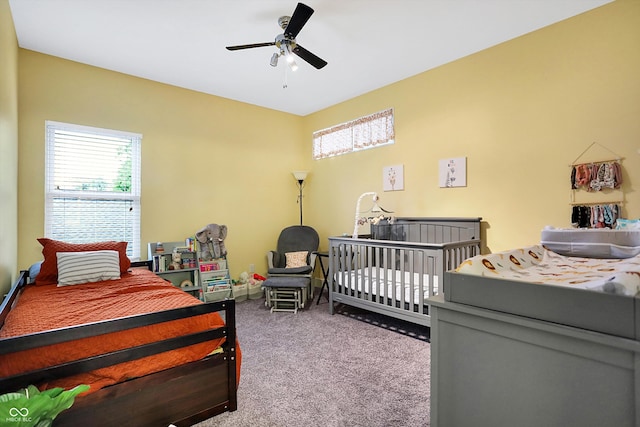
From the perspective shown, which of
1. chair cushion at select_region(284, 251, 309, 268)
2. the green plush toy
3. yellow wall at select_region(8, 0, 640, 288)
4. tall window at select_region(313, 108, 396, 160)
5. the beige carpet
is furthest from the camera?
chair cushion at select_region(284, 251, 309, 268)

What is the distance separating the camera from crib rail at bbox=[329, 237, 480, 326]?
260cm

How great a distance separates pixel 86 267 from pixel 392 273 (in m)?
Result: 2.55

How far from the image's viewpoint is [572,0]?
2.26 metres

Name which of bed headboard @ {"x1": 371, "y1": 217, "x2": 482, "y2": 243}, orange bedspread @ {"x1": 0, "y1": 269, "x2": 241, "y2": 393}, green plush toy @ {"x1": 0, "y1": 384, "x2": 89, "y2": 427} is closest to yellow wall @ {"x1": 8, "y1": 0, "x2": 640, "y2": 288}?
bed headboard @ {"x1": 371, "y1": 217, "x2": 482, "y2": 243}

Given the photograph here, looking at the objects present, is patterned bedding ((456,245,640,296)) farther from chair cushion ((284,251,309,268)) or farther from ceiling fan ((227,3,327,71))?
chair cushion ((284,251,309,268))

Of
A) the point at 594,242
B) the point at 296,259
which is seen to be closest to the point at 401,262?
the point at 594,242

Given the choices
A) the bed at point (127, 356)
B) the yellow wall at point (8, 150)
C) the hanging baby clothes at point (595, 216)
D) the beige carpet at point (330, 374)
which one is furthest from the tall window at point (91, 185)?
the hanging baby clothes at point (595, 216)

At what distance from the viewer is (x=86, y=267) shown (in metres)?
2.46

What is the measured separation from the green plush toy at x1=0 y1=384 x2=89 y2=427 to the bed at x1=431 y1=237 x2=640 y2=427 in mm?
1157

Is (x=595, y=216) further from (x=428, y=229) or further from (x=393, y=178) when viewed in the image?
(x=393, y=178)

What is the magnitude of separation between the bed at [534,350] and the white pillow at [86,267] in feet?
8.37

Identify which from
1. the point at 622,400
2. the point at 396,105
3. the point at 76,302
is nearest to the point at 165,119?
the point at 76,302

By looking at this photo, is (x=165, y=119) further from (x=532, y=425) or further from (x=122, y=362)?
(x=532, y=425)

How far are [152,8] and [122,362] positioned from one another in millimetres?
2411
